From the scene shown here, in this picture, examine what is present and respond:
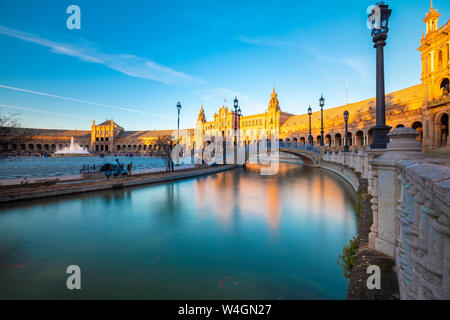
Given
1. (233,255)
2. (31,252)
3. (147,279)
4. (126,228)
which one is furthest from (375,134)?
(31,252)

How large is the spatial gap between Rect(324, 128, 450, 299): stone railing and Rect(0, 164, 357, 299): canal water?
72.6 inches

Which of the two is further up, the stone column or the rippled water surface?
the stone column

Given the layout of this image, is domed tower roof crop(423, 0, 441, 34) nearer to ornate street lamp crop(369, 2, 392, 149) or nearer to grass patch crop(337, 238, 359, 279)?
ornate street lamp crop(369, 2, 392, 149)

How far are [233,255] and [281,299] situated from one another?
206 cm

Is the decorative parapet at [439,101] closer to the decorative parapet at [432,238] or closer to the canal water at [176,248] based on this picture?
the canal water at [176,248]

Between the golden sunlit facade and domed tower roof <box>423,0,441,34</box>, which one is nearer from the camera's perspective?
the golden sunlit facade

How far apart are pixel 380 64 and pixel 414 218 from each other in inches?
318

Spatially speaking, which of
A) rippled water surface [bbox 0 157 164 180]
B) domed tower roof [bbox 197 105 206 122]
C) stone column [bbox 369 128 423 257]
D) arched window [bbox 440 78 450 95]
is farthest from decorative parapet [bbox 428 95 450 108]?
domed tower roof [bbox 197 105 206 122]

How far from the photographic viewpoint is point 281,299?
4.39m

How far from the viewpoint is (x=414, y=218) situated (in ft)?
8.12

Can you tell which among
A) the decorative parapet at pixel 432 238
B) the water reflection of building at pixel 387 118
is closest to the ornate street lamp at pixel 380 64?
the decorative parapet at pixel 432 238

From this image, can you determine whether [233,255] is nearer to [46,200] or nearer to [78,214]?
[78,214]

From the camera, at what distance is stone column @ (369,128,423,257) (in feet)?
13.1

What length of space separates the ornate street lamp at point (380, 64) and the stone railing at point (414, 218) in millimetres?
3527
